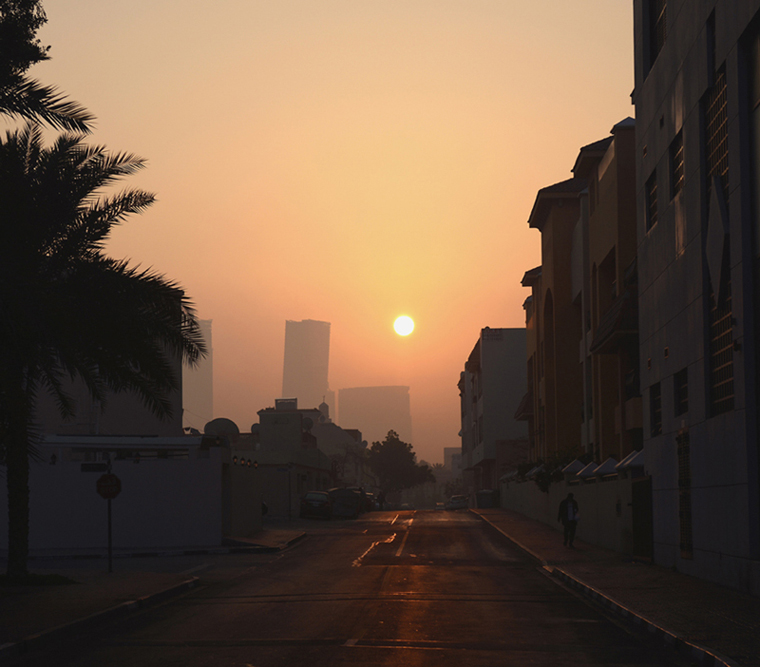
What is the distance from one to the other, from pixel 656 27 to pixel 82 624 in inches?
777

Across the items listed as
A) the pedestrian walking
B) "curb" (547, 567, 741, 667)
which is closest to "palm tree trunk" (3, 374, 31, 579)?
"curb" (547, 567, 741, 667)

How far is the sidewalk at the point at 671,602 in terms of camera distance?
10.8m

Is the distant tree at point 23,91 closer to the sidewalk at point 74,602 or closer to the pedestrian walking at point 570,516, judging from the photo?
the sidewalk at point 74,602

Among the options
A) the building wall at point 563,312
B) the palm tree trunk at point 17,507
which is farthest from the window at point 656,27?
the building wall at point 563,312

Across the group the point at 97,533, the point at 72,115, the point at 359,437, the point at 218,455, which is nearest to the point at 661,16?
the point at 72,115

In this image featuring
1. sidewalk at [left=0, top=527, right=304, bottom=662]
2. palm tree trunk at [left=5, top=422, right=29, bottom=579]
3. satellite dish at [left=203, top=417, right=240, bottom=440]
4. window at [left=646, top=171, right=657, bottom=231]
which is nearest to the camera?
sidewalk at [left=0, top=527, right=304, bottom=662]

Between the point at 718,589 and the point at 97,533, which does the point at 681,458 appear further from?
the point at 97,533

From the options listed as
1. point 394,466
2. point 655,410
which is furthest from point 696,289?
point 394,466

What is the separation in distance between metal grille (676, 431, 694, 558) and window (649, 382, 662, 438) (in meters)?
2.73

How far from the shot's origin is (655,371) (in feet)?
78.2

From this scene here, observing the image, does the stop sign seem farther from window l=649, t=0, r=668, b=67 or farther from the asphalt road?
window l=649, t=0, r=668, b=67

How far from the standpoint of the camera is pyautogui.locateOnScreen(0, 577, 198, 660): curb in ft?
36.8

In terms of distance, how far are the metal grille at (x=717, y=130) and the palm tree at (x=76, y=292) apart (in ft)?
35.8

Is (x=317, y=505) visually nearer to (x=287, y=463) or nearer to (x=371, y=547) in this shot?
(x=287, y=463)
